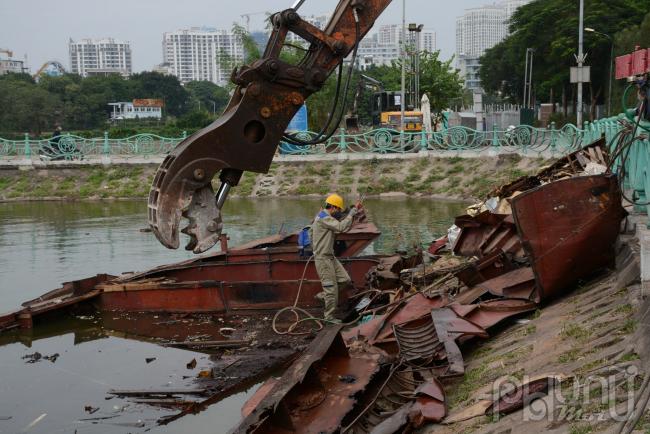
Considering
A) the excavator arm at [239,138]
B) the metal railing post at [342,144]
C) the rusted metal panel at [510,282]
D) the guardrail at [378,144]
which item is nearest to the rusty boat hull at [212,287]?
the rusted metal panel at [510,282]

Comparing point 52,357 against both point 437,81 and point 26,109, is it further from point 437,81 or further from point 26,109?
point 26,109

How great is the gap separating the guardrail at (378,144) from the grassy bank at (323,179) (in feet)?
2.09

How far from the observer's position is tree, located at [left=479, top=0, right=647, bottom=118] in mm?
45000

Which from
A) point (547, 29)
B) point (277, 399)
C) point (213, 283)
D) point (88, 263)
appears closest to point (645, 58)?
point (277, 399)

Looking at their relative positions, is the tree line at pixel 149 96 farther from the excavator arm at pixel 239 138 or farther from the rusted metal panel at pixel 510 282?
the excavator arm at pixel 239 138

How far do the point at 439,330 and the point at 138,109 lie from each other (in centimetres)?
8073

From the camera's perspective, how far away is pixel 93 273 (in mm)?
17672

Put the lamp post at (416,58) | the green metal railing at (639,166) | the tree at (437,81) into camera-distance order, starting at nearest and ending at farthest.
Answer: the green metal railing at (639,166) → the lamp post at (416,58) → the tree at (437,81)

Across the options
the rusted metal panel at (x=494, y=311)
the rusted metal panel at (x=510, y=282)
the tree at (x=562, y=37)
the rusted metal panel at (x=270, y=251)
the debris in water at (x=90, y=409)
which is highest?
the tree at (x=562, y=37)

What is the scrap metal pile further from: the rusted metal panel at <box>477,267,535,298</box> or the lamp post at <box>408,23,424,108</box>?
the lamp post at <box>408,23,424,108</box>

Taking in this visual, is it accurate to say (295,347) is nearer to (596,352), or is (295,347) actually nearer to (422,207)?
(596,352)

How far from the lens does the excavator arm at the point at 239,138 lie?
7.56 metres

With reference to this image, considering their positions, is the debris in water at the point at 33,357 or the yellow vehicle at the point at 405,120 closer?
the debris in water at the point at 33,357

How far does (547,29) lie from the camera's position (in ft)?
172
